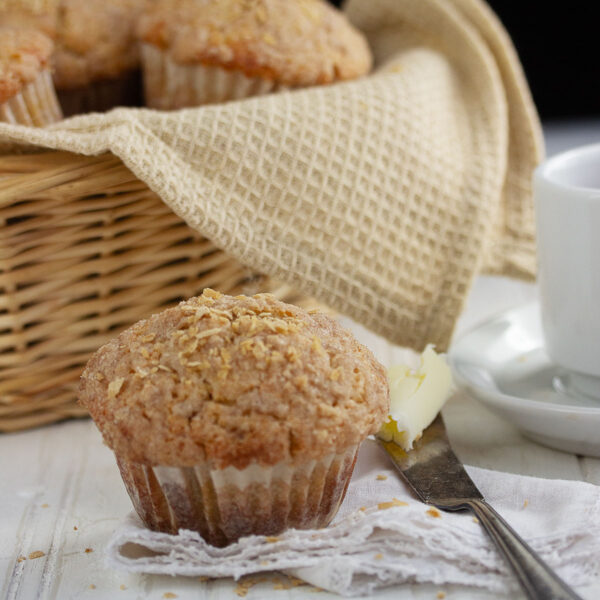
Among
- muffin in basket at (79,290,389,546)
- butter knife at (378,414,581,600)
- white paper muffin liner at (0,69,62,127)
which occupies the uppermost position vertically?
white paper muffin liner at (0,69,62,127)

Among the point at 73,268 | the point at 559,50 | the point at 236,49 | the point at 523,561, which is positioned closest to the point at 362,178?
the point at 236,49

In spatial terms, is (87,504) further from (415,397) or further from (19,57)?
(19,57)

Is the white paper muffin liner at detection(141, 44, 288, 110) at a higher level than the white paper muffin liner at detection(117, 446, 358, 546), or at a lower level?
higher

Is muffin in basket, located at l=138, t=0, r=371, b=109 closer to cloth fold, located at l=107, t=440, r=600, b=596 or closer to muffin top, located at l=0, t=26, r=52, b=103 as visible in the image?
muffin top, located at l=0, t=26, r=52, b=103

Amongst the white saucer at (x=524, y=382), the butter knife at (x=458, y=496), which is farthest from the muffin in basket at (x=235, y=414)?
the white saucer at (x=524, y=382)

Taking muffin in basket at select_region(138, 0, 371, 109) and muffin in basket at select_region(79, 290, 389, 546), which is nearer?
muffin in basket at select_region(79, 290, 389, 546)

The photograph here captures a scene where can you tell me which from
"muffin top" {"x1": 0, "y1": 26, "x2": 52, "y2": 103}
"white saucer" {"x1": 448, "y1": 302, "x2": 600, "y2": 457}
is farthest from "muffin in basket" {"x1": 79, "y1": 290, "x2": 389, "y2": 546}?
"muffin top" {"x1": 0, "y1": 26, "x2": 52, "y2": 103}
